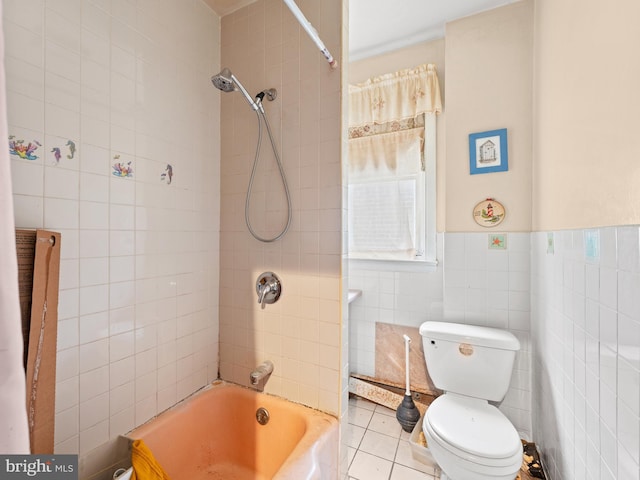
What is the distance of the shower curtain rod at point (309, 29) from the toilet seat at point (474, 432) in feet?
5.81

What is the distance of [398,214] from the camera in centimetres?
225

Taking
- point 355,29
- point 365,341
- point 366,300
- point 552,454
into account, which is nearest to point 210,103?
point 355,29

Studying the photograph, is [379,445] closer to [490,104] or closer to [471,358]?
[471,358]

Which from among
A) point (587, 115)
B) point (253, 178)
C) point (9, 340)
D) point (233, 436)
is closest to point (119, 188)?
point (253, 178)

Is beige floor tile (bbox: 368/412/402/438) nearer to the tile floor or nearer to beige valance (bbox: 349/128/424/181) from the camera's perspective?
the tile floor

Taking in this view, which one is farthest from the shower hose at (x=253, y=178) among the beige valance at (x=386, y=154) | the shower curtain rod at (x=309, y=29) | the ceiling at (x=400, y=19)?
the beige valance at (x=386, y=154)

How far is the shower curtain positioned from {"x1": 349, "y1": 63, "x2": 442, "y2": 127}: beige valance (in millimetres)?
2205

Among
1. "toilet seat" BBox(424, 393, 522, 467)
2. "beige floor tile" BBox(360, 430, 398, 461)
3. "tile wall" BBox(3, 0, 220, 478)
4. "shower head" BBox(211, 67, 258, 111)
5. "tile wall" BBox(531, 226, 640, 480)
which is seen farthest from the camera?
"beige floor tile" BBox(360, 430, 398, 461)

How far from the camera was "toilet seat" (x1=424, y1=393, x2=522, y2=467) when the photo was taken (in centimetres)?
123

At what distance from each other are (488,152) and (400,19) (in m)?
1.09

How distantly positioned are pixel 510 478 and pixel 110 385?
5.60 feet

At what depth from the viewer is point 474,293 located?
74.2 inches

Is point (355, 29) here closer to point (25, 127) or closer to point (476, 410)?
point (25, 127)

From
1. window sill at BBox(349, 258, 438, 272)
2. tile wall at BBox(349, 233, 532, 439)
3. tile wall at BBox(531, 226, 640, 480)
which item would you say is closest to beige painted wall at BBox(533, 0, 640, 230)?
tile wall at BBox(531, 226, 640, 480)
